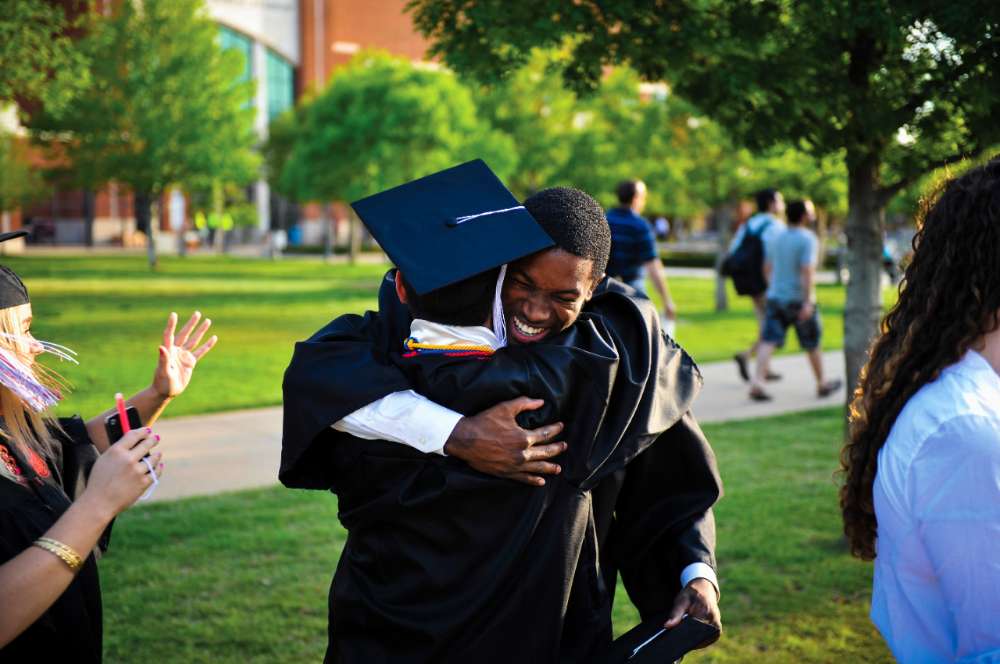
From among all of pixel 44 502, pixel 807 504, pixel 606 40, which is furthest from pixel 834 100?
pixel 44 502

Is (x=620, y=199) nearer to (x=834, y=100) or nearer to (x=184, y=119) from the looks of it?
(x=834, y=100)

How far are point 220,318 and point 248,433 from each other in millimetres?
9963

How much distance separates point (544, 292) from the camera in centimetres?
205

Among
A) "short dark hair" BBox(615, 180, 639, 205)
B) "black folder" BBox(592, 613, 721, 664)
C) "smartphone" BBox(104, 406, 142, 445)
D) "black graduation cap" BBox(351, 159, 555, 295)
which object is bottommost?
"black folder" BBox(592, 613, 721, 664)

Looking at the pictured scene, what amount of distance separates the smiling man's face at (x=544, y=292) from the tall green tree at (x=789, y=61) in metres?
3.04

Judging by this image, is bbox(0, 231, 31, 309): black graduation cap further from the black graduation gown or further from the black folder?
Answer: the black folder

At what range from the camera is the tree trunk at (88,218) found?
5591 centimetres

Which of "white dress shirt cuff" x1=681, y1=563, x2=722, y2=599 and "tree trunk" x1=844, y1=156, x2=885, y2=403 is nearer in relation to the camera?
"white dress shirt cuff" x1=681, y1=563, x2=722, y2=599

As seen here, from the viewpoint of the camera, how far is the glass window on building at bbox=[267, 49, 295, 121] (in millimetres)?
63844

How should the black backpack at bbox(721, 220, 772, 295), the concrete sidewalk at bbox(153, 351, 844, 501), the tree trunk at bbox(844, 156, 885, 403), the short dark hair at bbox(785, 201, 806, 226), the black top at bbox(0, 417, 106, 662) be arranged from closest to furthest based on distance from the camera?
the black top at bbox(0, 417, 106, 662) < the tree trunk at bbox(844, 156, 885, 403) < the concrete sidewalk at bbox(153, 351, 844, 501) < the short dark hair at bbox(785, 201, 806, 226) < the black backpack at bbox(721, 220, 772, 295)

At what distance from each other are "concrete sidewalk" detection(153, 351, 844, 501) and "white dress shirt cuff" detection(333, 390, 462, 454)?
4.79 metres

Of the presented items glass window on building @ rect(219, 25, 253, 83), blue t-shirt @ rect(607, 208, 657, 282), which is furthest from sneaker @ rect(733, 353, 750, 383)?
glass window on building @ rect(219, 25, 253, 83)

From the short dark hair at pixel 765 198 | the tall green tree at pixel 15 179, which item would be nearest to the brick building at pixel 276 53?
the tall green tree at pixel 15 179

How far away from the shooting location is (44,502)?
87.5 inches
